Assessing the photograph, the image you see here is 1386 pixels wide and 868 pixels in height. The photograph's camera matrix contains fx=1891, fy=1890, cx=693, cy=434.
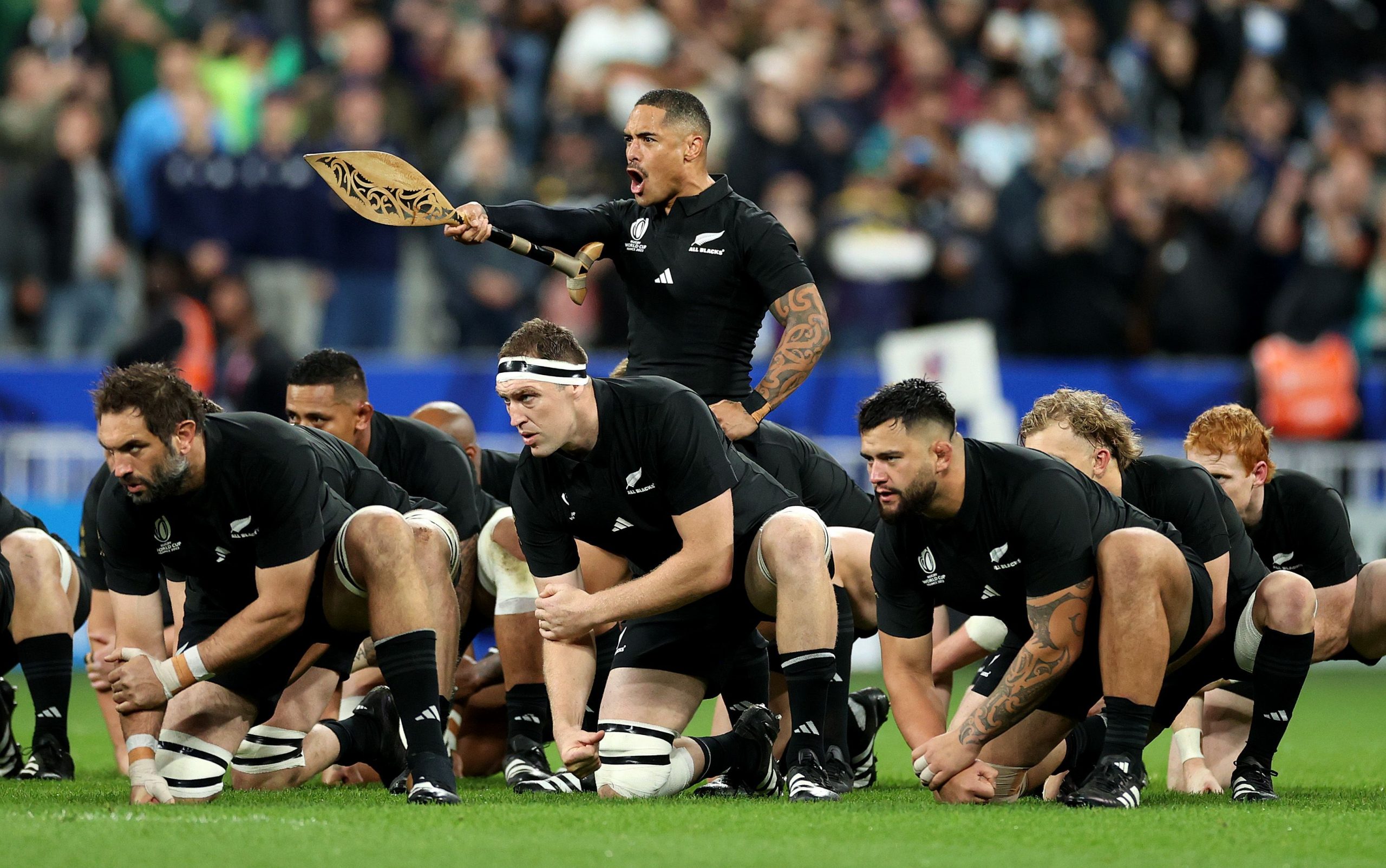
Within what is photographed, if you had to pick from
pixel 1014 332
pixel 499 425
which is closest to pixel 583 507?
pixel 499 425

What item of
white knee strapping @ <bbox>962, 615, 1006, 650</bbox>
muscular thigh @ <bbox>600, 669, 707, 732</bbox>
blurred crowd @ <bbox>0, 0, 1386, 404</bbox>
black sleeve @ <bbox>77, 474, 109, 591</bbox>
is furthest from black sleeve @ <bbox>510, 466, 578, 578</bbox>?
blurred crowd @ <bbox>0, 0, 1386, 404</bbox>

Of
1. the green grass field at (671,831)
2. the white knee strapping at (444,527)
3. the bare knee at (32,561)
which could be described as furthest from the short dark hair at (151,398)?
the bare knee at (32,561)

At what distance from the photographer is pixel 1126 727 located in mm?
6223

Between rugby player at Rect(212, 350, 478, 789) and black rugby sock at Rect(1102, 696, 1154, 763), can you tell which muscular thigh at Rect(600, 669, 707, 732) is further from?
black rugby sock at Rect(1102, 696, 1154, 763)

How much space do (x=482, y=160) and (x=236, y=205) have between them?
1805 millimetres

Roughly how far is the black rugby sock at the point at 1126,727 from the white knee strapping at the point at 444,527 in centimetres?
249

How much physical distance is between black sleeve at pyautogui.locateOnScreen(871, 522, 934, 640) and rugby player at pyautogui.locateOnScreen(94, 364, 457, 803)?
154 centimetres

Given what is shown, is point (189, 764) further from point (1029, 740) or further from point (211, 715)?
point (1029, 740)

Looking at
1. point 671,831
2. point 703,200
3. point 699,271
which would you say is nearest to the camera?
point 671,831

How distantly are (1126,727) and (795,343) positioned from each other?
201cm

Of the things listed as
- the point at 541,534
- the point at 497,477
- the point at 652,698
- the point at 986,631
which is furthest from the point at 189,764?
the point at 986,631

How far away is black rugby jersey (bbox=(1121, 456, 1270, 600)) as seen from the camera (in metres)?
6.77

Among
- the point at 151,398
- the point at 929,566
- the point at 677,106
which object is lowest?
the point at 929,566

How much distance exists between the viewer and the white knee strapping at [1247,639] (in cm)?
676
